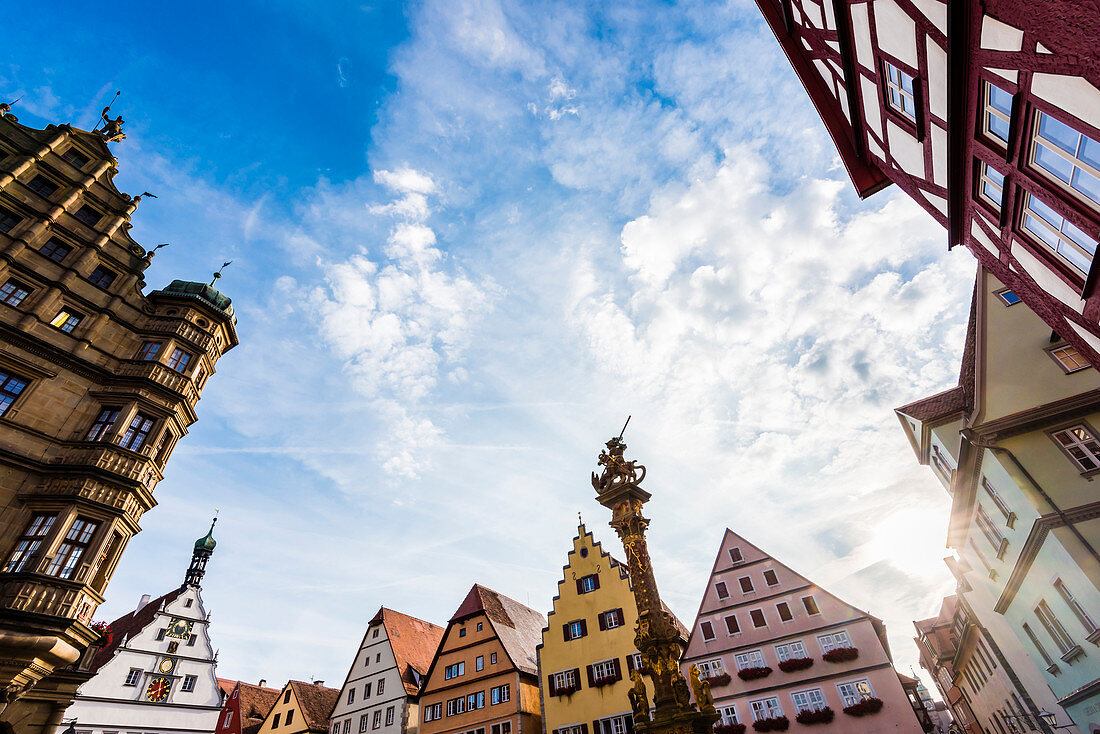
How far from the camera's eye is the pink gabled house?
21.8 metres

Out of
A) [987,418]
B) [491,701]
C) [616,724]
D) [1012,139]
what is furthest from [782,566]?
[1012,139]

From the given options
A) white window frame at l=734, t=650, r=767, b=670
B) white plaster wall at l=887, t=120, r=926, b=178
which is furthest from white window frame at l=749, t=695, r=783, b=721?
white plaster wall at l=887, t=120, r=926, b=178

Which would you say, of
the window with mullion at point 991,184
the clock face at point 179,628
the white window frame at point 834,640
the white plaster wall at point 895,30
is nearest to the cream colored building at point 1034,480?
the white window frame at point 834,640

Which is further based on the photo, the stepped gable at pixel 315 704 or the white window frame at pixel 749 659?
the stepped gable at pixel 315 704

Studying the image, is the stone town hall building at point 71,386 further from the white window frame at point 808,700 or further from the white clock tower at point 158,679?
the white window frame at point 808,700

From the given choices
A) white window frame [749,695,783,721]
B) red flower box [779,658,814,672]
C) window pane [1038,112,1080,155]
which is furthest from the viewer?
red flower box [779,658,814,672]

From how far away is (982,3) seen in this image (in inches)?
255

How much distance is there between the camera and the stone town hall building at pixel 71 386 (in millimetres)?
15078

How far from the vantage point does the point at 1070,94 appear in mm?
5816

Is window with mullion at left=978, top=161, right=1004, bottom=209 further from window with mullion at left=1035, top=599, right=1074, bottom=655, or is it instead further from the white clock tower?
the white clock tower

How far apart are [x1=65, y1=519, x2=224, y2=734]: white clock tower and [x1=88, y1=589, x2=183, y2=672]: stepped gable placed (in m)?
0.07

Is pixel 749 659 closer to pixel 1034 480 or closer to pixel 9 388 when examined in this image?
pixel 1034 480

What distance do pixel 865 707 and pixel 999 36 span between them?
79.5 ft

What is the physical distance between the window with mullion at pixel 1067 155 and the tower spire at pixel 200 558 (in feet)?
168
